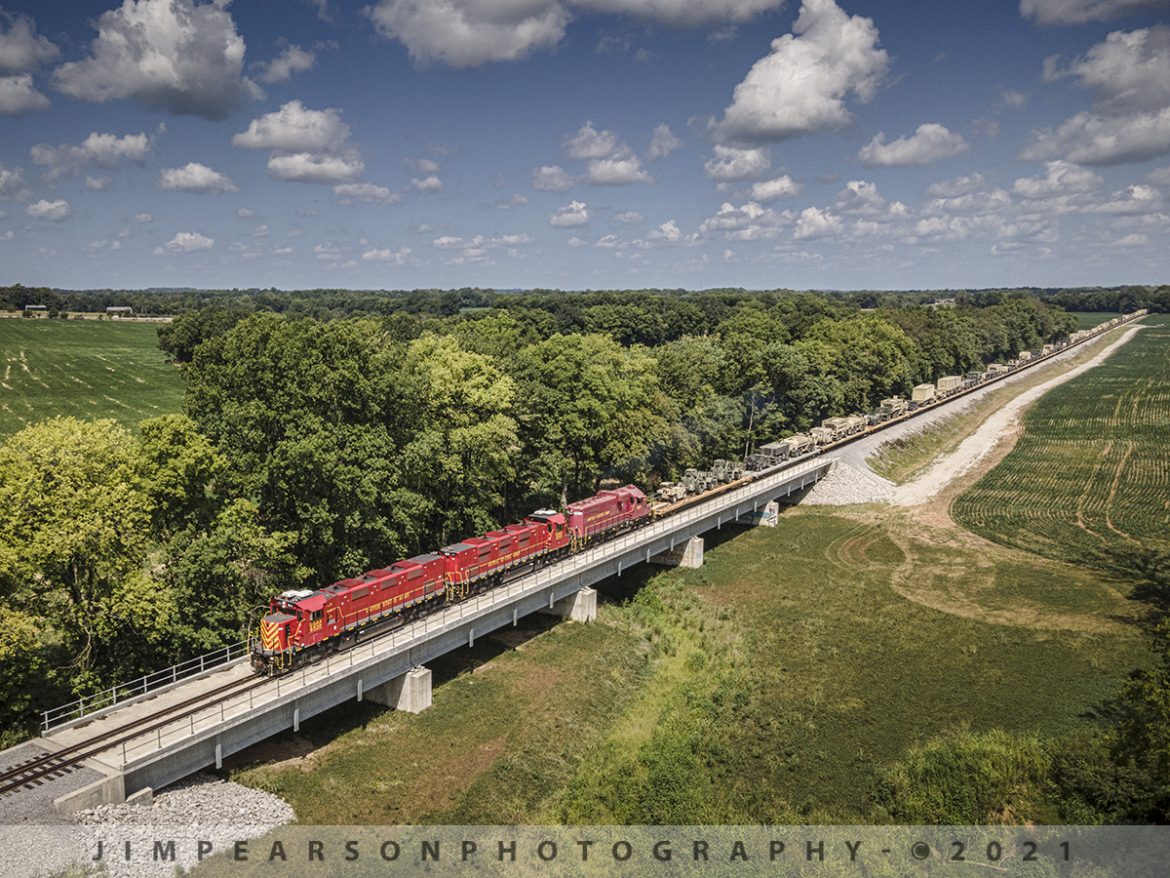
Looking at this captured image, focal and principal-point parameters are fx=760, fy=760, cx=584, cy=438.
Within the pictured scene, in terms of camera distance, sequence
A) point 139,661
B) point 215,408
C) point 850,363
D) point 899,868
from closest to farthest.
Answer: point 899,868 → point 139,661 → point 215,408 → point 850,363

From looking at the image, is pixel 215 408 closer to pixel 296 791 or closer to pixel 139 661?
pixel 139 661

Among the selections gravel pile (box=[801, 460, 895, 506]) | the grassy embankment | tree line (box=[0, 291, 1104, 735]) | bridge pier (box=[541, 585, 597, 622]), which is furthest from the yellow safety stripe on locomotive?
the grassy embankment

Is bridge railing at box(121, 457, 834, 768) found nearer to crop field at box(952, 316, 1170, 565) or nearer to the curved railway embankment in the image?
the curved railway embankment

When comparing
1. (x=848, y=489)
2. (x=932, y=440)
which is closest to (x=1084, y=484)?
(x=932, y=440)

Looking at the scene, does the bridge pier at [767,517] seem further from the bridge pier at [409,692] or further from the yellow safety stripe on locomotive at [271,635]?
the yellow safety stripe on locomotive at [271,635]

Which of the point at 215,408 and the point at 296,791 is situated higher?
the point at 215,408

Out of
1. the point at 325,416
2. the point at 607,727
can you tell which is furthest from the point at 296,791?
the point at 325,416

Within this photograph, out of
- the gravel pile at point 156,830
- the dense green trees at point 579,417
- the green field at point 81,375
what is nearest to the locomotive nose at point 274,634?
the gravel pile at point 156,830
